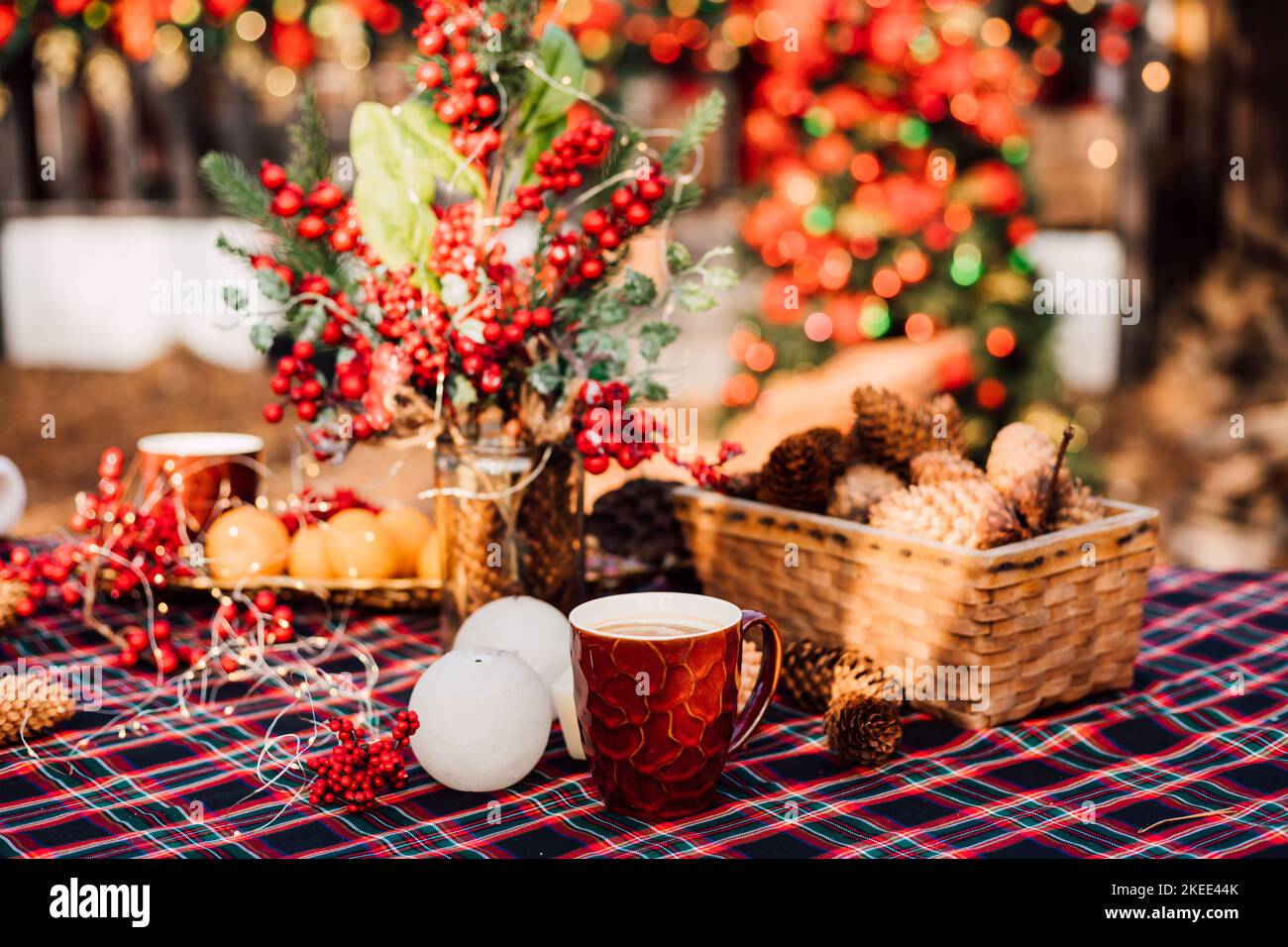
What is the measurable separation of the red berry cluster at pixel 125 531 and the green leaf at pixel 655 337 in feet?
1.80

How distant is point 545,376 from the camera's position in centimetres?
117

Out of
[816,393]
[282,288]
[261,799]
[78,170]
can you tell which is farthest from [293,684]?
[78,170]

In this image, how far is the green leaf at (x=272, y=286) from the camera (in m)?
1.21

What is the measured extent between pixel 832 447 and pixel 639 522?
0.90 feet

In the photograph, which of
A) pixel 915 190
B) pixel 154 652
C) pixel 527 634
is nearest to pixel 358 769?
pixel 527 634

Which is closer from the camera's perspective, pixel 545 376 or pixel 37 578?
pixel 545 376

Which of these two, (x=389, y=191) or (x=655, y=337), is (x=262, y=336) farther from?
(x=655, y=337)

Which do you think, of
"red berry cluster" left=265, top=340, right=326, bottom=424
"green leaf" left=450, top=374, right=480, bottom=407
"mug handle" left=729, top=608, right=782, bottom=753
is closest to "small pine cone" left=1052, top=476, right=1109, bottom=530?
"mug handle" left=729, top=608, right=782, bottom=753

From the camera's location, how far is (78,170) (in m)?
6.37

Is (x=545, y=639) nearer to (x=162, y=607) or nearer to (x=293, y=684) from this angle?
(x=293, y=684)

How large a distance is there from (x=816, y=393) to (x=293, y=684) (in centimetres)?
251

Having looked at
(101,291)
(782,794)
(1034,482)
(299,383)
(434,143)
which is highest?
(101,291)

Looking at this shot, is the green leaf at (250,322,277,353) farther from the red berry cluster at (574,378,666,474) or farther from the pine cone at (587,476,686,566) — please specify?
the pine cone at (587,476,686,566)

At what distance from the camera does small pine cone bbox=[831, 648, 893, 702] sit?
111cm
